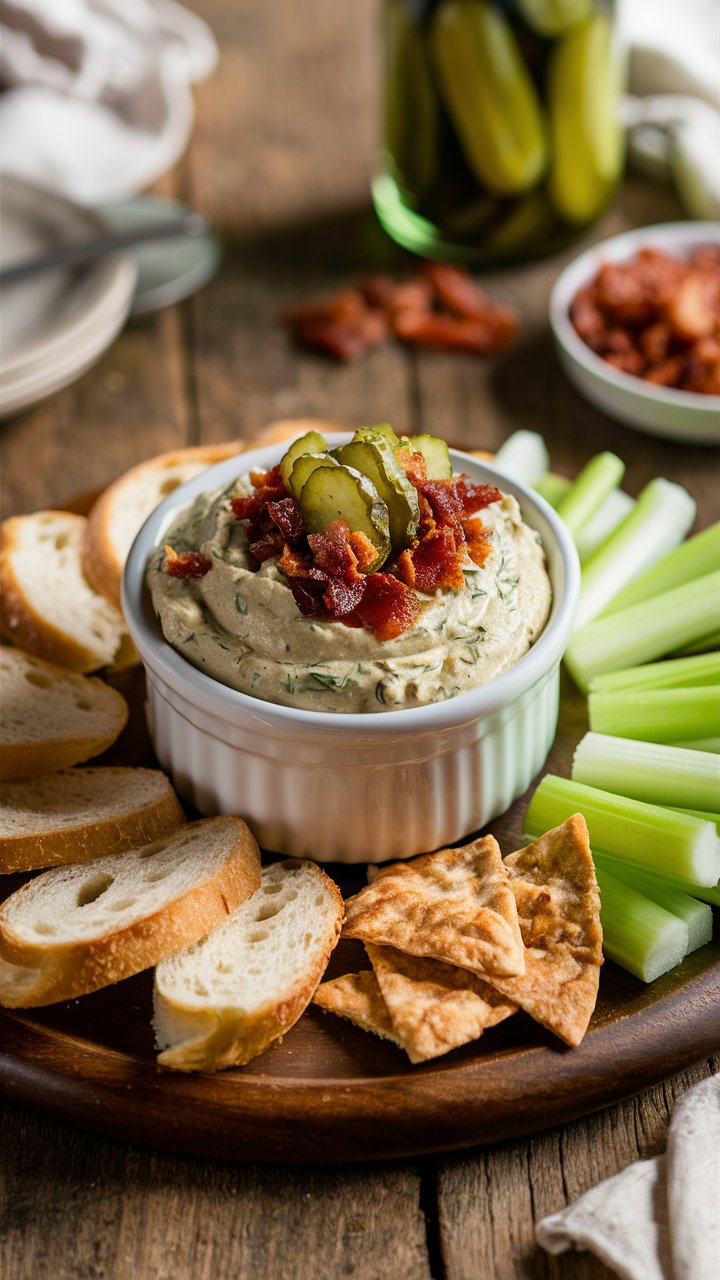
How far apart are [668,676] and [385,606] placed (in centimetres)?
94

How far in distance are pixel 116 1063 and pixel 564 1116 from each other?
88cm

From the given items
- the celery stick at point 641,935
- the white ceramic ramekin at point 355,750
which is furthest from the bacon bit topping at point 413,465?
the celery stick at point 641,935

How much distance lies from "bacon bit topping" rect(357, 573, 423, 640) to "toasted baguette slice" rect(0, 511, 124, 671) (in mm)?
1024

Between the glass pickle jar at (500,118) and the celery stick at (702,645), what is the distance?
2.19 meters

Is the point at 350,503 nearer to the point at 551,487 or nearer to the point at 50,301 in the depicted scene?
the point at 551,487

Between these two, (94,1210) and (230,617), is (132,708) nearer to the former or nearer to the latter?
(230,617)

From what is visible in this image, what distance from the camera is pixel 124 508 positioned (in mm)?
3902

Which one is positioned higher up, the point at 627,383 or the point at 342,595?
the point at 342,595

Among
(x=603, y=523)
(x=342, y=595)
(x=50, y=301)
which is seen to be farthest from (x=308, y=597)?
(x=50, y=301)

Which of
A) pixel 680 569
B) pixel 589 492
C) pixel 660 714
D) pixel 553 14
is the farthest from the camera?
pixel 553 14

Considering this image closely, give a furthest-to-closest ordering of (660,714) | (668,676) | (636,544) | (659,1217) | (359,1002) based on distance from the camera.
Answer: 1. (636,544)
2. (668,676)
3. (660,714)
4. (359,1002)
5. (659,1217)

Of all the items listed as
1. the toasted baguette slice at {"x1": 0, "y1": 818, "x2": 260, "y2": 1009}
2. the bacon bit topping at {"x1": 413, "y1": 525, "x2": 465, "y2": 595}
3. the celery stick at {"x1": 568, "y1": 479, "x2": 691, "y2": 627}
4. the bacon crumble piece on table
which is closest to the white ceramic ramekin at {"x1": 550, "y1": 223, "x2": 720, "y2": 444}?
the bacon crumble piece on table

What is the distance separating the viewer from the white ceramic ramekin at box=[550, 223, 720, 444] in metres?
4.70

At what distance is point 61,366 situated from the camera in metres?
4.69
